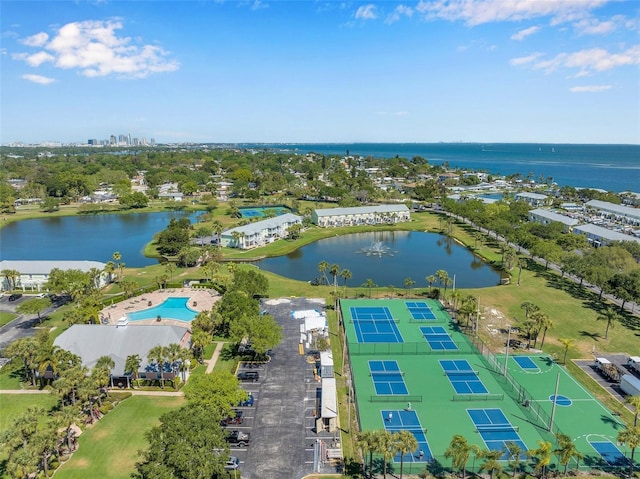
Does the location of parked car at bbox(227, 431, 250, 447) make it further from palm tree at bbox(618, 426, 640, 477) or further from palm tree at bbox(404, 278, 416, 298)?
palm tree at bbox(404, 278, 416, 298)

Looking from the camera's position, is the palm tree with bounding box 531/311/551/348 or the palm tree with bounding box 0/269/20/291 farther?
the palm tree with bounding box 0/269/20/291

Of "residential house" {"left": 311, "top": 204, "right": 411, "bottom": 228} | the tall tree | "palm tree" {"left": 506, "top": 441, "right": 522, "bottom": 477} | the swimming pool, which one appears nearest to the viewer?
the tall tree

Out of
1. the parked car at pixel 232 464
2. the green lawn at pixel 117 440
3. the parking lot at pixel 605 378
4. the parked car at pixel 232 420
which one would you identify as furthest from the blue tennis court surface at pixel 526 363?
the green lawn at pixel 117 440

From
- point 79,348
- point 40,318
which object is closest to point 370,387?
point 79,348

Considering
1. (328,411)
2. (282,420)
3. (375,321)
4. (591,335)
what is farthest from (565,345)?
(282,420)

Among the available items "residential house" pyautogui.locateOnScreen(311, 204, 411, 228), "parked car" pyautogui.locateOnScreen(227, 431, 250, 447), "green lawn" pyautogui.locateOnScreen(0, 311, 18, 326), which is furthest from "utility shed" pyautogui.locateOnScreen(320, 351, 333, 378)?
"residential house" pyautogui.locateOnScreen(311, 204, 411, 228)

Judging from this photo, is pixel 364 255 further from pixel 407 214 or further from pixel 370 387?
pixel 370 387

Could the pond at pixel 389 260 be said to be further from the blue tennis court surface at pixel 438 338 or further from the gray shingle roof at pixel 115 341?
the gray shingle roof at pixel 115 341
